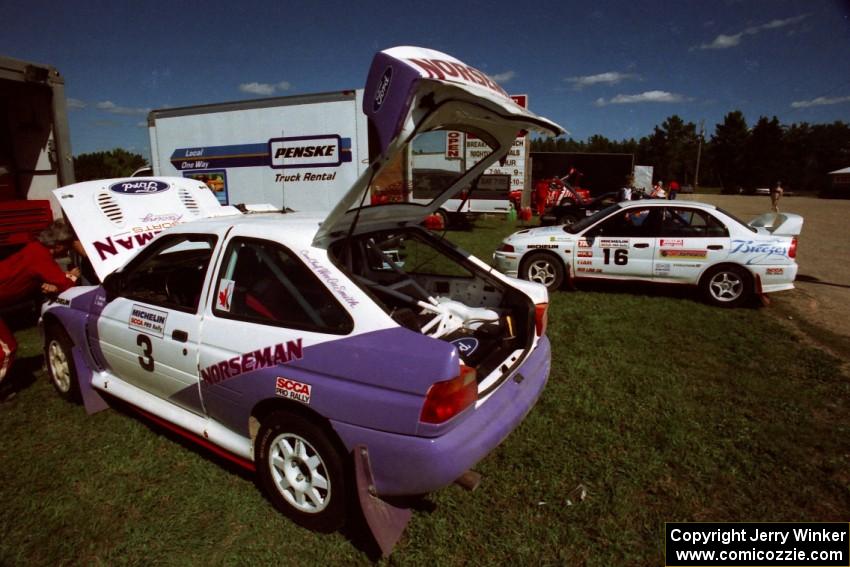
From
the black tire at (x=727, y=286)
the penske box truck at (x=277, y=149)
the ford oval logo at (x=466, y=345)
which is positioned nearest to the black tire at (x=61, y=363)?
the ford oval logo at (x=466, y=345)

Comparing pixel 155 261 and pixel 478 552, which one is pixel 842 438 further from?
pixel 155 261

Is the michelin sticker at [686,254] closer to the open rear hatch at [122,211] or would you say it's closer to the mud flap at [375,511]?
the mud flap at [375,511]

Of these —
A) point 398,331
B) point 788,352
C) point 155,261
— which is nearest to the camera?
point 398,331

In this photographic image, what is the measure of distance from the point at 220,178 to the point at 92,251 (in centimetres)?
696

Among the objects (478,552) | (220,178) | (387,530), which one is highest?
(220,178)

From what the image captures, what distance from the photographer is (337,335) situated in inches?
87.7

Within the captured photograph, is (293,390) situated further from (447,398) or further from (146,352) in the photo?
(146,352)

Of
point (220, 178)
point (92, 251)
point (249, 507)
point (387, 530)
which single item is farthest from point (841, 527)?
point (220, 178)

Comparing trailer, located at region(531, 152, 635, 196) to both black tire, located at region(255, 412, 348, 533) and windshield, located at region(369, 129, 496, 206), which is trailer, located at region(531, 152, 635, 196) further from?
black tire, located at region(255, 412, 348, 533)

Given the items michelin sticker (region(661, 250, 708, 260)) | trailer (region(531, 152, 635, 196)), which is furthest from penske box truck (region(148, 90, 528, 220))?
trailer (region(531, 152, 635, 196))

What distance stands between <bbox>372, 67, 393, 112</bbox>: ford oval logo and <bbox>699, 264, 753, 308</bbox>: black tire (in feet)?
21.0

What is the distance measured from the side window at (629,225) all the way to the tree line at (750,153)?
53.4 metres

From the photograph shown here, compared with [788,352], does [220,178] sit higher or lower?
higher

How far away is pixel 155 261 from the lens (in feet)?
13.2
